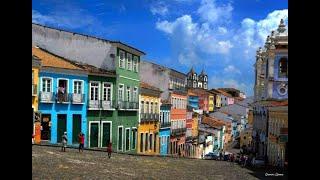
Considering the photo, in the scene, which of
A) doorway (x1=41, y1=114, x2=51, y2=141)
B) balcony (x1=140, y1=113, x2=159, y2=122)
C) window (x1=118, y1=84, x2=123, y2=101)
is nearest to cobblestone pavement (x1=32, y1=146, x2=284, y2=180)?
doorway (x1=41, y1=114, x2=51, y2=141)

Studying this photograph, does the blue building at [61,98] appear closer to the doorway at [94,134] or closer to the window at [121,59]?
the doorway at [94,134]

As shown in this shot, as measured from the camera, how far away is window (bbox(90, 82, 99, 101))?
3266 cm

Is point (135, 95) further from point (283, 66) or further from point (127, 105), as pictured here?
point (283, 66)

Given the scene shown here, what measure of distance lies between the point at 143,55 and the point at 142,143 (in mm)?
6442

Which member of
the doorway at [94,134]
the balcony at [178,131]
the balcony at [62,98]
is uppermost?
the balcony at [62,98]

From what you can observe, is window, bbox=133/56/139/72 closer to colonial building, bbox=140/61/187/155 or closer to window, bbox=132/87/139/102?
window, bbox=132/87/139/102

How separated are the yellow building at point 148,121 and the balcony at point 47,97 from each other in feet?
29.6

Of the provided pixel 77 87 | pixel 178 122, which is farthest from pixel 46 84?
pixel 178 122

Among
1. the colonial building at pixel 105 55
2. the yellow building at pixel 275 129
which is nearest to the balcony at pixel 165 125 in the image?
the colonial building at pixel 105 55

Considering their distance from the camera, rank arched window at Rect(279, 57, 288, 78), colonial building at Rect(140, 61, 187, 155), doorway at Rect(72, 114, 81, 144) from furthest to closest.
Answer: colonial building at Rect(140, 61, 187, 155)
arched window at Rect(279, 57, 288, 78)
doorway at Rect(72, 114, 81, 144)

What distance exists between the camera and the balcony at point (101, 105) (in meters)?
32.2

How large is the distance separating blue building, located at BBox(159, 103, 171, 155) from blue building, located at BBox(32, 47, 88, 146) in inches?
480
